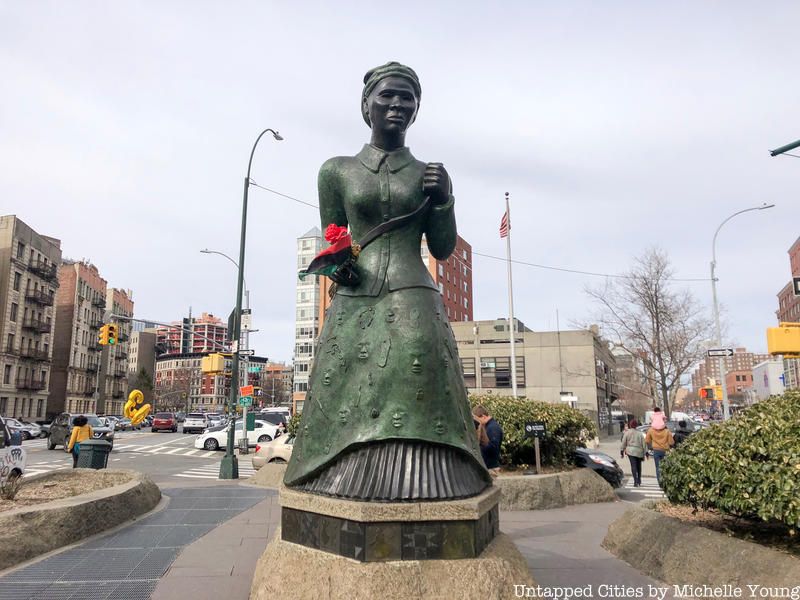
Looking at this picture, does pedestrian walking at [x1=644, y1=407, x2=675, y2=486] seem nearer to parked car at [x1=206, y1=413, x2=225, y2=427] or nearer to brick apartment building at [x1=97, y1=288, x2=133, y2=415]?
parked car at [x1=206, y1=413, x2=225, y2=427]

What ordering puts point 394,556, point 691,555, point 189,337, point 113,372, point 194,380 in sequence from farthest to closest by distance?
point 189,337
point 194,380
point 113,372
point 691,555
point 394,556

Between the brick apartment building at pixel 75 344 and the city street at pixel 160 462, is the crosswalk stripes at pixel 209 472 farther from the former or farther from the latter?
the brick apartment building at pixel 75 344

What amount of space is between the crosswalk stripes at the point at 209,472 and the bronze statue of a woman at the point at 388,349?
1377cm

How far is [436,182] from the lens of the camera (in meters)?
4.05

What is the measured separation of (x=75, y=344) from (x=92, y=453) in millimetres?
58338

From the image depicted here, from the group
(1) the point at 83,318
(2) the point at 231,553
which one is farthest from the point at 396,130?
(1) the point at 83,318

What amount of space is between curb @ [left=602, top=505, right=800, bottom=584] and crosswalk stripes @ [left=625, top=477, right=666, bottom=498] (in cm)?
653

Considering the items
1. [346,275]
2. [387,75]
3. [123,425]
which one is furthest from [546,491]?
[123,425]

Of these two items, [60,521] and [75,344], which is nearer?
[60,521]

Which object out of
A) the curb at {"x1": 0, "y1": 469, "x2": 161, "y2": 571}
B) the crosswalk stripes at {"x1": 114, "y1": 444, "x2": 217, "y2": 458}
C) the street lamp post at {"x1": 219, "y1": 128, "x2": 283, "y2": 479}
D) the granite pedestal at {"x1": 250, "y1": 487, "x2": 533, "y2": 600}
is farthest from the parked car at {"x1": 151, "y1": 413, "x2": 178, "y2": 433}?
the granite pedestal at {"x1": 250, "y1": 487, "x2": 533, "y2": 600}

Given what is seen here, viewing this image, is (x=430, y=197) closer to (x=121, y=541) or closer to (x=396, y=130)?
(x=396, y=130)

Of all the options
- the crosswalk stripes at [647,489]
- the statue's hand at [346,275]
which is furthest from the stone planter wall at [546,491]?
the statue's hand at [346,275]

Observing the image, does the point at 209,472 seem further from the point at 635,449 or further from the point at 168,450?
the point at 635,449

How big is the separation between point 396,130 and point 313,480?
103 inches
